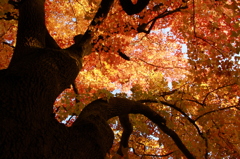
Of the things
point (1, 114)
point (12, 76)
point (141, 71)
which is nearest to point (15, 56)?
point (12, 76)

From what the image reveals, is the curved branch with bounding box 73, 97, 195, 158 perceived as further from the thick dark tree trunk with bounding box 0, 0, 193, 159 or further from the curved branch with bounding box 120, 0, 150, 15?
the curved branch with bounding box 120, 0, 150, 15

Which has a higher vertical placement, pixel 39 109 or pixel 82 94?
pixel 82 94

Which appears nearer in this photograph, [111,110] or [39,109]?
[39,109]

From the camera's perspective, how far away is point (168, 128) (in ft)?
14.0

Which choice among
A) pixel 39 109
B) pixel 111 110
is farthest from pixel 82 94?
pixel 39 109

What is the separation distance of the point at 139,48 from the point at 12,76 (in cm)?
1205

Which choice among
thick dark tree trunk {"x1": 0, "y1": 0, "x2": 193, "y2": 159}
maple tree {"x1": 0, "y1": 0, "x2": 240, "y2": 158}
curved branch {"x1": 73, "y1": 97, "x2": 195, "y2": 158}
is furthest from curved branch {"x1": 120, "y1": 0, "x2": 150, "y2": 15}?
curved branch {"x1": 73, "y1": 97, "x2": 195, "y2": 158}

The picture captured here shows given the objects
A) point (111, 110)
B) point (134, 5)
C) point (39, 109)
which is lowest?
point (39, 109)

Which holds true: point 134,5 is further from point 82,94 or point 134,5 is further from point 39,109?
point 39,109

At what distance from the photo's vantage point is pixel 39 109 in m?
2.17

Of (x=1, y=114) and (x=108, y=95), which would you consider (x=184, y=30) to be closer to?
(x=108, y=95)

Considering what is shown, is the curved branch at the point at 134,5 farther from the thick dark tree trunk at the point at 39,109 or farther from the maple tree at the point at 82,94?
the thick dark tree trunk at the point at 39,109

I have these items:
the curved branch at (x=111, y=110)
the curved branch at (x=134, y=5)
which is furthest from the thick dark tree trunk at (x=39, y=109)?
the curved branch at (x=134, y=5)

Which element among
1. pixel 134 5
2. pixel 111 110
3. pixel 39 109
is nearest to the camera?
pixel 39 109
